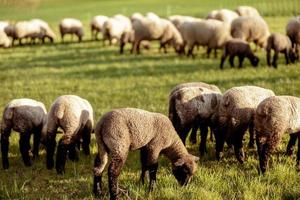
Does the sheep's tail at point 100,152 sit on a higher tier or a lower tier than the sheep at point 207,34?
lower

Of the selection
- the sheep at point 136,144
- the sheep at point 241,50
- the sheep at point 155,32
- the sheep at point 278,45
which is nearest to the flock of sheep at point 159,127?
the sheep at point 136,144

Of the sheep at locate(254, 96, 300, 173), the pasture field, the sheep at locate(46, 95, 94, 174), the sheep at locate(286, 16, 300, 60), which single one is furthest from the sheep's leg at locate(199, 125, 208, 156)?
the sheep at locate(286, 16, 300, 60)

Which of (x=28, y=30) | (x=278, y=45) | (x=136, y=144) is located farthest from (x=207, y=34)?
(x=136, y=144)

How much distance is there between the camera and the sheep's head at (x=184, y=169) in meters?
7.23

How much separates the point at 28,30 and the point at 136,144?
26.7m

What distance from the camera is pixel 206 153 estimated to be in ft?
30.0

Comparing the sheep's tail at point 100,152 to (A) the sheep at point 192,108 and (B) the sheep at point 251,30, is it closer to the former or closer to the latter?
(A) the sheep at point 192,108

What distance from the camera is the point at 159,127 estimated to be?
722 centimetres

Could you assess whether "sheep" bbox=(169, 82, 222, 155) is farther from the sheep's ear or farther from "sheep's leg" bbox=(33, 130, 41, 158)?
"sheep's leg" bbox=(33, 130, 41, 158)

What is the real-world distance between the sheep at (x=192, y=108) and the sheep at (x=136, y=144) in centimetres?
143

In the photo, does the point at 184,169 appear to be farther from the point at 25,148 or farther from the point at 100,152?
the point at 25,148

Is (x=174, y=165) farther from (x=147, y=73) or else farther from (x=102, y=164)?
(x=147, y=73)

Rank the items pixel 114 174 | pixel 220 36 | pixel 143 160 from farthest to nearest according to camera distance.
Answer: pixel 220 36
pixel 143 160
pixel 114 174

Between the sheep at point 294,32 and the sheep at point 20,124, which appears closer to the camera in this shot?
the sheep at point 20,124
